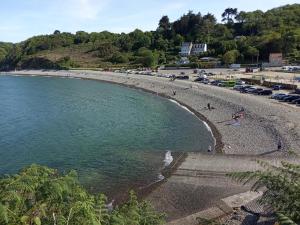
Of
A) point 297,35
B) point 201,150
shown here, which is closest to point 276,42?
point 297,35

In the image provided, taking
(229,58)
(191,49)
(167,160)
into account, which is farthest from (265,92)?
(191,49)

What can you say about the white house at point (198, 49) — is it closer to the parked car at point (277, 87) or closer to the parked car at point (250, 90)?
the parked car at point (250, 90)

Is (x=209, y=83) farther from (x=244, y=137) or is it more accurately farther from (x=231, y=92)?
(x=244, y=137)

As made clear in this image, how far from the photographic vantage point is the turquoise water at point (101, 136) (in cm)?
4112

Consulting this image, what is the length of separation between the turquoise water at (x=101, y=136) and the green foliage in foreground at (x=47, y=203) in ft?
69.3

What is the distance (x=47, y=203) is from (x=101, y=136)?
43.4m

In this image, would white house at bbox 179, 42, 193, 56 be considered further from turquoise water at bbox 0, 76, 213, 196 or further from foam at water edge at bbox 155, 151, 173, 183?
foam at water edge at bbox 155, 151, 173, 183

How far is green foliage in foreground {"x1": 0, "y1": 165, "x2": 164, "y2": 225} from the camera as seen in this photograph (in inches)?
443

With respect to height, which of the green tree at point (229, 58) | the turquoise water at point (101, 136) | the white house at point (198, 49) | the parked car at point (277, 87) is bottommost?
the turquoise water at point (101, 136)

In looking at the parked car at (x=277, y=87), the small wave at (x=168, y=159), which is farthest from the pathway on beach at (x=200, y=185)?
the parked car at (x=277, y=87)

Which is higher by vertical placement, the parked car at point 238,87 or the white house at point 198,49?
the white house at point 198,49

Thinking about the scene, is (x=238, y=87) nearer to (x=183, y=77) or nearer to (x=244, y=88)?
(x=244, y=88)

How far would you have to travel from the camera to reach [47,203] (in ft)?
42.4

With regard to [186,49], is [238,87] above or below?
below
